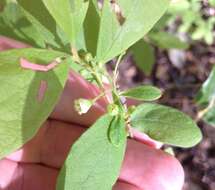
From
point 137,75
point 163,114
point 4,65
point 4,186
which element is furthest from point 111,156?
point 137,75

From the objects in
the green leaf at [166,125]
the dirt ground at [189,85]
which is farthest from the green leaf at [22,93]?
the dirt ground at [189,85]

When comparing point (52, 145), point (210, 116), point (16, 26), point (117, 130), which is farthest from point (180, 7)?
point (117, 130)

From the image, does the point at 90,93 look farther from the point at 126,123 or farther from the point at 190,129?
the point at 190,129

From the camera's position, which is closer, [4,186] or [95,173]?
[95,173]

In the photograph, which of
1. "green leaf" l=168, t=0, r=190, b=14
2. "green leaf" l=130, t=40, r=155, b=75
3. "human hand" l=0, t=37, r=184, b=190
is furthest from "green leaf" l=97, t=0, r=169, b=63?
"green leaf" l=168, t=0, r=190, b=14

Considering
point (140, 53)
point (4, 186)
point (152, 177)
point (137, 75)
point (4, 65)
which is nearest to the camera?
point (4, 65)

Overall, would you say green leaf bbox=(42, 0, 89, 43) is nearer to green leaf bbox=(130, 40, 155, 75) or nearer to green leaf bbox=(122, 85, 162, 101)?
green leaf bbox=(122, 85, 162, 101)
